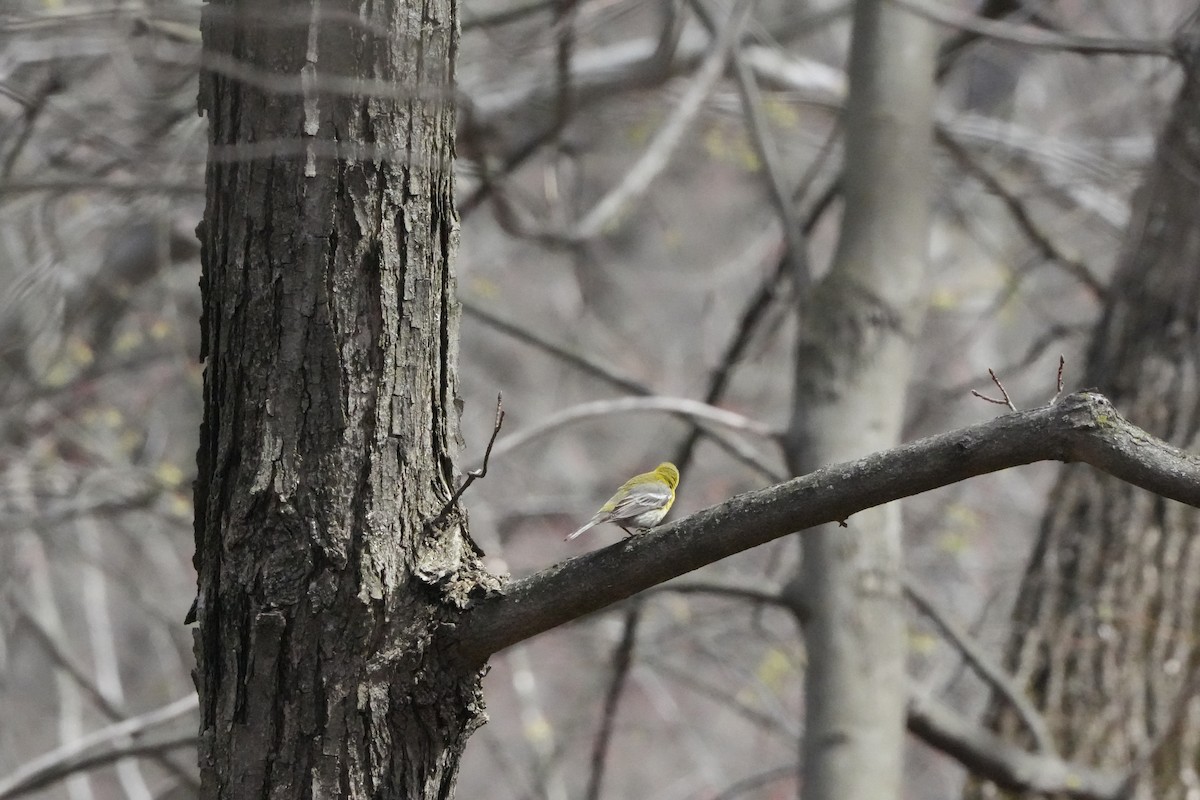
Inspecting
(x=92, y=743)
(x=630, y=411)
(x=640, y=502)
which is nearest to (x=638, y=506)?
(x=640, y=502)

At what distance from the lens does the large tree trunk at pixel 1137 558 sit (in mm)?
3988

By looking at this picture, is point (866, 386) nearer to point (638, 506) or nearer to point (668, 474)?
point (668, 474)

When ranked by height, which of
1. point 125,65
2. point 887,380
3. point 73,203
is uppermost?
point 73,203

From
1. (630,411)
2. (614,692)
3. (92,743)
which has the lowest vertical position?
(92,743)

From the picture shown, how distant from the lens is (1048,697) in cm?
413

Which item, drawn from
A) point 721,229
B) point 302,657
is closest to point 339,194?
point 302,657

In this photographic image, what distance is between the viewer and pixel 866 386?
342cm

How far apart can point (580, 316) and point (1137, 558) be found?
2.42 metres

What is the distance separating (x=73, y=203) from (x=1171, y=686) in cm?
585

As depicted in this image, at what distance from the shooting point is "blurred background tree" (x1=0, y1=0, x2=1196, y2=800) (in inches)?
140

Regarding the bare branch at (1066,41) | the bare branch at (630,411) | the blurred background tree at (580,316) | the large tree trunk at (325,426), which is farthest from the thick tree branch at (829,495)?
the bare branch at (1066,41)

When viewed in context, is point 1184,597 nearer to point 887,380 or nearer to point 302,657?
point 887,380

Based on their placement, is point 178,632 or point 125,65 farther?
point 178,632

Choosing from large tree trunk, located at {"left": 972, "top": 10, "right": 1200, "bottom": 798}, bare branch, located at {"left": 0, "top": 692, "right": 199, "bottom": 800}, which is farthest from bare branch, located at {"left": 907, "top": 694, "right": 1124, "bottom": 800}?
bare branch, located at {"left": 0, "top": 692, "right": 199, "bottom": 800}
